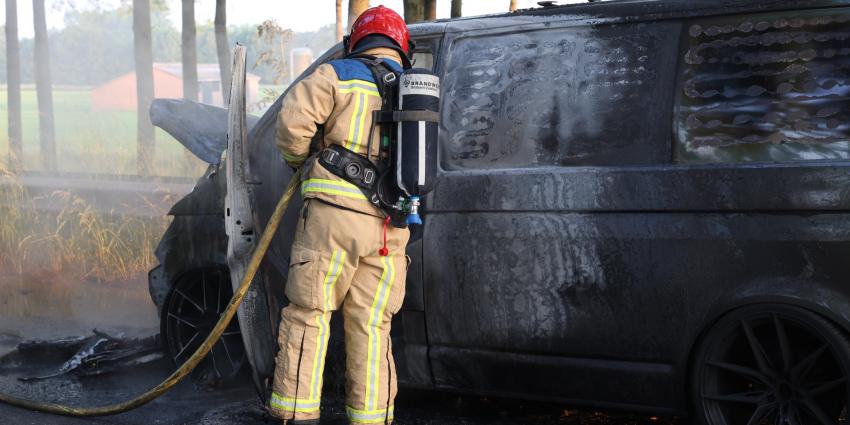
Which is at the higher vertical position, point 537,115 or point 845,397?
point 537,115

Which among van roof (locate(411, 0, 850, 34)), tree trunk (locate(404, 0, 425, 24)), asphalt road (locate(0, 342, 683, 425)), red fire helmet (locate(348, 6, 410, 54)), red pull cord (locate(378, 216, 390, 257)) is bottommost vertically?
asphalt road (locate(0, 342, 683, 425))

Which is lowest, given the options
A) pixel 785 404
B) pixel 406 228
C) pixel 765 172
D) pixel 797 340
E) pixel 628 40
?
pixel 785 404

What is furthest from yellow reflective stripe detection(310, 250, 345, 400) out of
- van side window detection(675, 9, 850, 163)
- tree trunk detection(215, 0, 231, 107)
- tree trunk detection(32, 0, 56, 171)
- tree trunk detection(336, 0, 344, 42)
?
tree trunk detection(32, 0, 56, 171)

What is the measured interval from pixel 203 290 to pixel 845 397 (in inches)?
118

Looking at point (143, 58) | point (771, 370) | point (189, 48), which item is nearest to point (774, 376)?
point (771, 370)

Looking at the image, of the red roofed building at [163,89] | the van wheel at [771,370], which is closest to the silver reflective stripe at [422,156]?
the van wheel at [771,370]

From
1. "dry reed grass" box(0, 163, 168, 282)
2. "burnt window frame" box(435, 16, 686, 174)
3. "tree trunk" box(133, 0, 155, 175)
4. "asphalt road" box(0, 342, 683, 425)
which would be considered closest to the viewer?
"burnt window frame" box(435, 16, 686, 174)

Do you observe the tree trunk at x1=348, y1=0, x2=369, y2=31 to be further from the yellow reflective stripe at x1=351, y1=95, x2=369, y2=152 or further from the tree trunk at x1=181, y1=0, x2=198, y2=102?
the tree trunk at x1=181, y1=0, x2=198, y2=102

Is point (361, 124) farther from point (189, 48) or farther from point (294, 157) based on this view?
point (189, 48)

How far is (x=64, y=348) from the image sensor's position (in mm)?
5824

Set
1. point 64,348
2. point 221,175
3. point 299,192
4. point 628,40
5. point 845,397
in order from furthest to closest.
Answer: point 64,348, point 221,175, point 299,192, point 628,40, point 845,397

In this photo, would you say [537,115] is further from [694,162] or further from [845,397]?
[845,397]

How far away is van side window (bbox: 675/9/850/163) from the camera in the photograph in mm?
3473

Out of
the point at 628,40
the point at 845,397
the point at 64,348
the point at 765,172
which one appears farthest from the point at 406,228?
the point at 64,348
